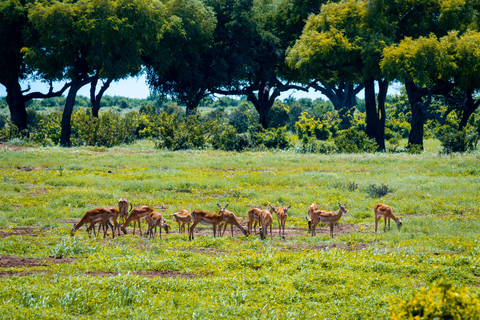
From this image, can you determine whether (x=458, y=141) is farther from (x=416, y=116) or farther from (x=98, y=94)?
(x=98, y=94)

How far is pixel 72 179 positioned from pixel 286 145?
22036 mm

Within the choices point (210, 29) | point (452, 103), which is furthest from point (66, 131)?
point (452, 103)

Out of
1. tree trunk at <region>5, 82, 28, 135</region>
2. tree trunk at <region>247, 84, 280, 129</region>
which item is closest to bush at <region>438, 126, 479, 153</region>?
tree trunk at <region>247, 84, 280, 129</region>

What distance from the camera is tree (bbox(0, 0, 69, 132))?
122 ft

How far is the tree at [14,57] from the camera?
37.2 metres

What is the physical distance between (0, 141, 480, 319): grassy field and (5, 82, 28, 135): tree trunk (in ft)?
71.8

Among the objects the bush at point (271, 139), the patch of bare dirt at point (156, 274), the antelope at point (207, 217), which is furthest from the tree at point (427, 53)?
the patch of bare dirt at point (156, 274)

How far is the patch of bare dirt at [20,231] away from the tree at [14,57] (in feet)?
94.6

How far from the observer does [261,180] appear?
22.6 metres

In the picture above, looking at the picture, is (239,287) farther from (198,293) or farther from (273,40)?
(273,40)

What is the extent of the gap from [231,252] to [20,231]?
5.92 metres

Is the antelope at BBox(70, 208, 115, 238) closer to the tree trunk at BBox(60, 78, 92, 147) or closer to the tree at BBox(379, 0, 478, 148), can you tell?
the tree at BBox(379, 0, 478, 148)

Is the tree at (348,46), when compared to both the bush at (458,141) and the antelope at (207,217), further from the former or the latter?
the antelope at (207,217)

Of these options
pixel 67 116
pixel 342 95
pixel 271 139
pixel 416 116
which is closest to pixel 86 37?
pixel 67 116
